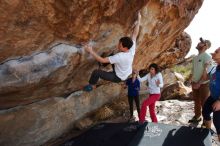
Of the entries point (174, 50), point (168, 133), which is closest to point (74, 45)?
point (168, 133)

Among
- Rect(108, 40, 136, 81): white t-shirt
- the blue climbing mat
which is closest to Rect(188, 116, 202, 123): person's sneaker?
the blue climbing mat

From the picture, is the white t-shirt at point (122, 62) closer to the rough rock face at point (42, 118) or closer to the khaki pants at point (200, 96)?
the rough rock face at point (42, 118)

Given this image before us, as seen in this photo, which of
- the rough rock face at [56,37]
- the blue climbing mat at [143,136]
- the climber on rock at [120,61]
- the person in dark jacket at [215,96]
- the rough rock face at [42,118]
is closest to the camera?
the rough rock face at [56,37]

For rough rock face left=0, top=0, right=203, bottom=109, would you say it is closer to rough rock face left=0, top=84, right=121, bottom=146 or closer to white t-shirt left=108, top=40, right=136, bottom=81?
rough rock face left=0, top=84, right=121, bottom=146

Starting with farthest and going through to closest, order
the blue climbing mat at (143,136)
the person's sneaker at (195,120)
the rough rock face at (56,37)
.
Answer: the person's sneaker at (195,120)
the blue climbing mat at (143,136)
the rough rock face at (56,37)

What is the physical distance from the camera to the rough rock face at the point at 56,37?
6.36 meters

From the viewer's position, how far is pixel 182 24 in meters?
10.6

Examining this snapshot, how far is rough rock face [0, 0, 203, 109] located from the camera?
636cm

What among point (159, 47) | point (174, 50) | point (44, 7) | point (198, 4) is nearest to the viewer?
point (44, 7)

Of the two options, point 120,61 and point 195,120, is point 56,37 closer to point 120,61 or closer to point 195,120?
point 120,61

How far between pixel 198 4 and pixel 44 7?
5671 mm

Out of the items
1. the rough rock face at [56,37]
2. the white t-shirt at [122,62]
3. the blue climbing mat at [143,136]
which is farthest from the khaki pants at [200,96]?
the white t-shirt at [122,62]

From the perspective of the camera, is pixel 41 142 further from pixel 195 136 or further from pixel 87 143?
pixel 195 136

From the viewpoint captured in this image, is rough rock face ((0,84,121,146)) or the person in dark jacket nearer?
the person in dark jacket
